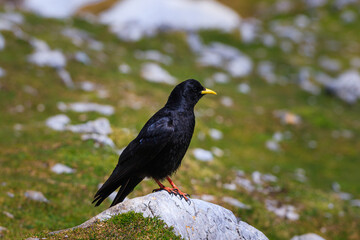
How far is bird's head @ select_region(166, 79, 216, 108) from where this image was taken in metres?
10.3

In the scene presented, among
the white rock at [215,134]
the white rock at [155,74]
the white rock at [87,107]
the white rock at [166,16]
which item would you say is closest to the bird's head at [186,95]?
the white rock at [87,107]

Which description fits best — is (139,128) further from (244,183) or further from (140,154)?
(140,154)

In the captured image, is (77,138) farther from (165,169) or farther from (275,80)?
(275,80)

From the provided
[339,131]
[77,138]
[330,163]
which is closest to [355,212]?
[330,163]

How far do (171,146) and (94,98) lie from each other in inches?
651

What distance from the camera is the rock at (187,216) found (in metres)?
8.95

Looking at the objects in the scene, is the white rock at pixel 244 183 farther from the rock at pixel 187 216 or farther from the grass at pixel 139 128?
the rock at pixel 187 216

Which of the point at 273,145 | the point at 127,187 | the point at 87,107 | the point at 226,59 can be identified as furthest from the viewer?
the point at 226,59

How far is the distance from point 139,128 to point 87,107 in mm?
4306

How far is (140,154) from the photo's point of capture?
9.72 m

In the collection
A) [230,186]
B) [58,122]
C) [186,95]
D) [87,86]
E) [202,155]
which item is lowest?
[186,95]

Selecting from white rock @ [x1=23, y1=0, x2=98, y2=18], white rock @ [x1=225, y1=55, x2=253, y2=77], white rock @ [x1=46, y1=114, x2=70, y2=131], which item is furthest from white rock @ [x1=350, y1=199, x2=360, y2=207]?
white rock @ [x1=23, y1=0, x2=98, y2=18]

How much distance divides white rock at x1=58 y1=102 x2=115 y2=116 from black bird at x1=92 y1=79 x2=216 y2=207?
13.1m

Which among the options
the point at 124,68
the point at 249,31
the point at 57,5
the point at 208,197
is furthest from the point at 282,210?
the point at 57,5
